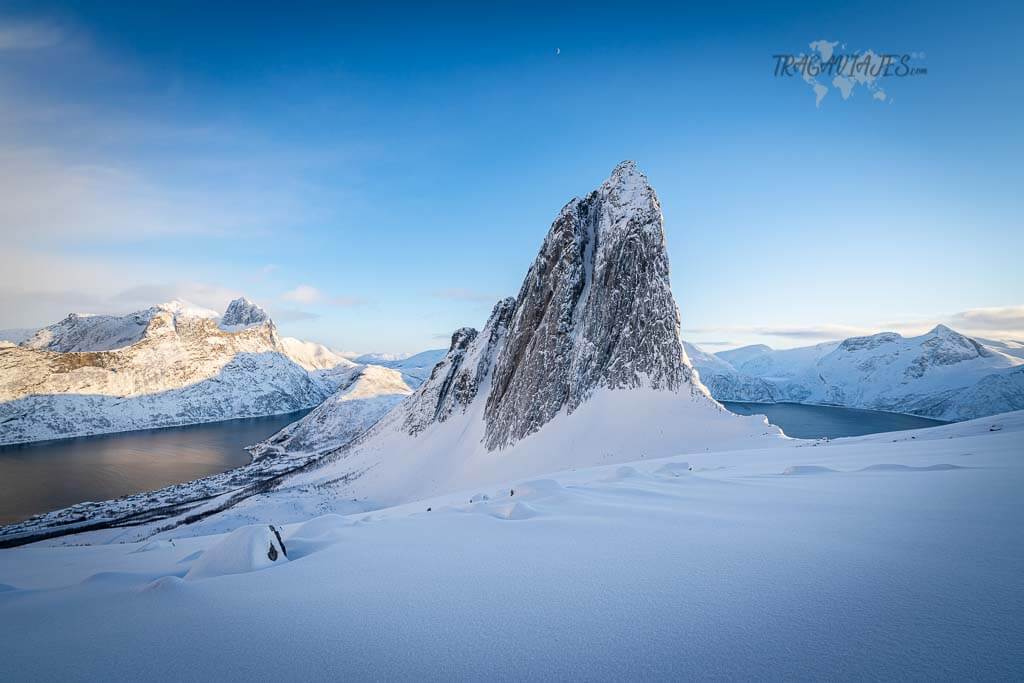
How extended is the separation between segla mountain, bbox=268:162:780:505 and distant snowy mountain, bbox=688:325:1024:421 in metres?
107

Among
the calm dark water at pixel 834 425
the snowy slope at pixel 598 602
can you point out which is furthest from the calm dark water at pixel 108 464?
the calm dark water at pixel 834 425

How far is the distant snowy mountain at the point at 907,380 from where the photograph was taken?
10731 cm

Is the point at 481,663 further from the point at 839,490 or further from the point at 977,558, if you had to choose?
the point at 839,490

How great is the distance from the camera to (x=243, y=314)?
16650 centimetres

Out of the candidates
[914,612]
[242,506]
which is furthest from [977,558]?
[242,506]

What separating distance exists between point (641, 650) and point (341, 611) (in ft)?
6.89

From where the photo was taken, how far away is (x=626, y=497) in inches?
252

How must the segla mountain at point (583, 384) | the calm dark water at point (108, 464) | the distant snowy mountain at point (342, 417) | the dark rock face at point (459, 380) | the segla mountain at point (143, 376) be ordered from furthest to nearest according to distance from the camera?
the segla mountain at point (143, 376) < the distant snowy mountain at point (342, 417) < the calm dark water at point (108, 464) < the dark rock face at point (459, 380) < the segla mountain at point (583, 384)

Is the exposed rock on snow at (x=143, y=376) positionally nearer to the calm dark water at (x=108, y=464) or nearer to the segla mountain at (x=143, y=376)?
the segla mountain at (x=143, y=376)

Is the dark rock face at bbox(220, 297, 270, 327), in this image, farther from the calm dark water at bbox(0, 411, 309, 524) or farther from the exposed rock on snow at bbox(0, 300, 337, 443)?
the calm dark water at bbox(0, 411, 309, 524)

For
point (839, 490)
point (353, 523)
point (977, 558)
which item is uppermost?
point (977, 558)

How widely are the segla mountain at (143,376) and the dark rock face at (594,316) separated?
227 ft

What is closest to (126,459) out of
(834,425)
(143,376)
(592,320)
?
(143,376)

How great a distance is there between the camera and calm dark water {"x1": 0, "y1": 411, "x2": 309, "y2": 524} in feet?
143
